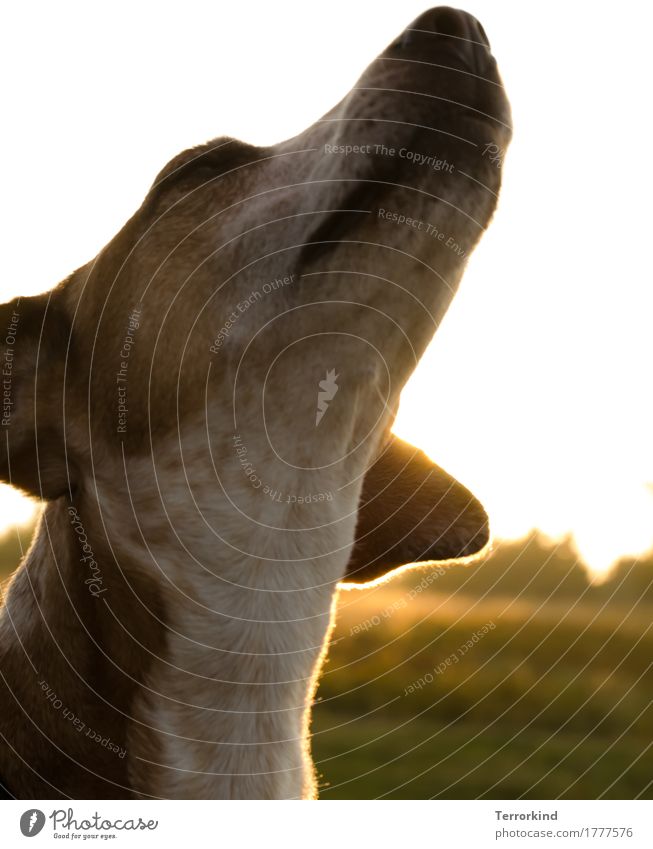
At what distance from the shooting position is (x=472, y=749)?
12.9 meters

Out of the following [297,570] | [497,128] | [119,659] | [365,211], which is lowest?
[119,659]

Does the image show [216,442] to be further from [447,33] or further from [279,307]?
[447,33]

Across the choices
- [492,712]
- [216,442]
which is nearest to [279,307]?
[216,442]


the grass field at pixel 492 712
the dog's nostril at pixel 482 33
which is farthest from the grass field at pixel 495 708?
the dog's nostril at pixel 482 33

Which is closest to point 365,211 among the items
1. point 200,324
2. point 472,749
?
point 200,324

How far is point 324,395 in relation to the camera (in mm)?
3479

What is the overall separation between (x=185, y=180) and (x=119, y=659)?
1737 millimetres

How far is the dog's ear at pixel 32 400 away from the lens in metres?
3.67
